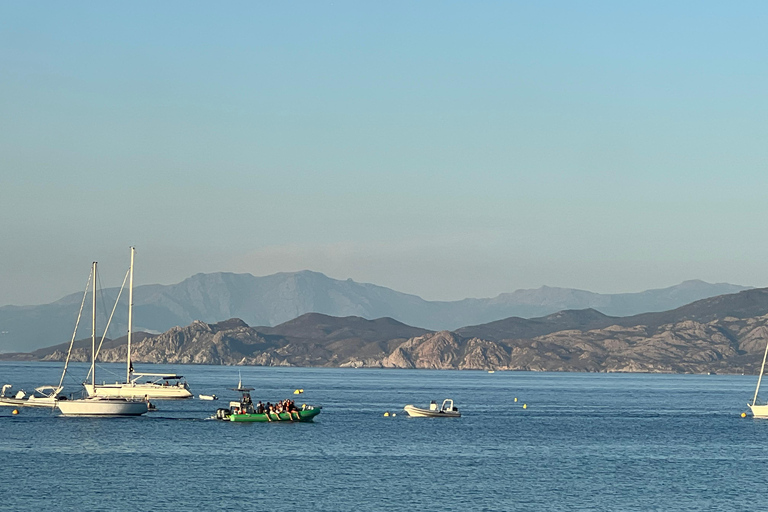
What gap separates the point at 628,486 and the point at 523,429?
65.3 m

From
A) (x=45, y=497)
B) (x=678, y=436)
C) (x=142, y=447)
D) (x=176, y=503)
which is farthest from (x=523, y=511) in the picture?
(x=678, y=436)

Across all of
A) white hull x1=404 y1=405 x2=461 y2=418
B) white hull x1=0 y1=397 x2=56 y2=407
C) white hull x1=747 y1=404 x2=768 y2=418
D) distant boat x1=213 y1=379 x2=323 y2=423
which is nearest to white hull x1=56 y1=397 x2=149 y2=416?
white hull x1=0 y1=397 x2=56 y2=407

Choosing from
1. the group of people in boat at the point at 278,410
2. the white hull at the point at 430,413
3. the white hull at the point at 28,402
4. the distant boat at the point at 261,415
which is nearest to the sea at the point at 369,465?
the distant boat at the point at 261,415

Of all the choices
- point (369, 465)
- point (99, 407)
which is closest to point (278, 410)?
point (99, 407)

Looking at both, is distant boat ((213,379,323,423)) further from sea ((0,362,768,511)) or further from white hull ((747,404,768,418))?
white hull ((747,404,768,418))

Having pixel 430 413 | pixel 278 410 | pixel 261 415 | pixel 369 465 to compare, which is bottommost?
pixel 430 413

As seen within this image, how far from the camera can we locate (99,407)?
6540 inches

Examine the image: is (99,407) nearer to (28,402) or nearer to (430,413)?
(28,402)

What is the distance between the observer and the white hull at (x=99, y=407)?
166125mm

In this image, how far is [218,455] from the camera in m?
119

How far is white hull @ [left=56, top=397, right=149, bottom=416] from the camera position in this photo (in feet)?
545

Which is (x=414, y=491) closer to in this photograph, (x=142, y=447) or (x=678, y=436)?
(x=142, y=447)

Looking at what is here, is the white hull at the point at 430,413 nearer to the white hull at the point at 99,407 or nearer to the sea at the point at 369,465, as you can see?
the sea at the point at 369,465

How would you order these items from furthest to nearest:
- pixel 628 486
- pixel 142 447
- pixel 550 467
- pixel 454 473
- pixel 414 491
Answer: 1. pixel 142 447
2. pixel 550 467
3. pixel 454 473
4. pixel 628 486
5. pixel 414 491
